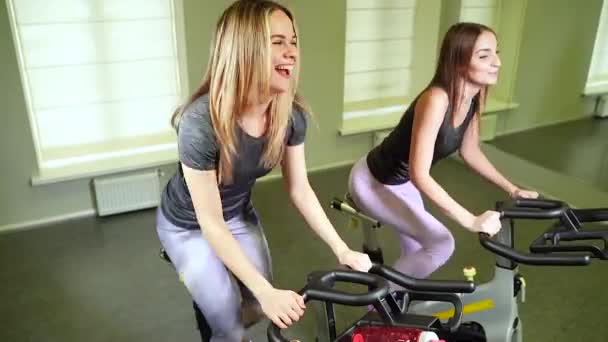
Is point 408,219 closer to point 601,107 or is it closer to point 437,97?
point 437,97

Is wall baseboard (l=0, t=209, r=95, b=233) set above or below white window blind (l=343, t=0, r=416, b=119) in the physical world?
below

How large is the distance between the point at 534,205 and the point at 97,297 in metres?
1.97

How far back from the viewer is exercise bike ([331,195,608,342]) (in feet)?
4.39

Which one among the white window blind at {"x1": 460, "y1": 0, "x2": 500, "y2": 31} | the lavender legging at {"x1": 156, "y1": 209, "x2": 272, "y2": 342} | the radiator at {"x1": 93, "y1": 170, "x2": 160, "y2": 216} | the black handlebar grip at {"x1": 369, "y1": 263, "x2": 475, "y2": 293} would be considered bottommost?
the radiator at {"x1": 93, "y1": 170, "x2": 160, "y2": 216}

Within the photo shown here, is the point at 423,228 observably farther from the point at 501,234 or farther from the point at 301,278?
the point at 301,278

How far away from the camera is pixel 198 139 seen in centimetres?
133

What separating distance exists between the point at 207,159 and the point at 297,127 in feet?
1.00

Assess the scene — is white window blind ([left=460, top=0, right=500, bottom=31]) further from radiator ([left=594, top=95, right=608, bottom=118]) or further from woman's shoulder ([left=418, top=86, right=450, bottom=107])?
woman's shoulder ([left=418, top=86, right=450, bottom=107])

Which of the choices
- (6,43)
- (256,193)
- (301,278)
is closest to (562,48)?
(256,193)

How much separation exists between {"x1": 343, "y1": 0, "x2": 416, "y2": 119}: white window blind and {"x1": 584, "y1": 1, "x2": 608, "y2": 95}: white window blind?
1384mm

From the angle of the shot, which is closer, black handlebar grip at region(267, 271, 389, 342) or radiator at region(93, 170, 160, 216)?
black handlebar grip at region(267, 271, 389, 342)

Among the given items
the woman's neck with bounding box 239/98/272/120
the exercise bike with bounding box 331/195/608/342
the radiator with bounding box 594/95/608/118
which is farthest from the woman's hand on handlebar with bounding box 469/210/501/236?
the radiator with bounding box 594/95/608/118

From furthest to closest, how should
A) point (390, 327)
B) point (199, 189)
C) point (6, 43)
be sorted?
1. point (6, 43)
2. point (199, 189)
3. point (390, 327)

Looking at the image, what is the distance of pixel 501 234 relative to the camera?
151 centimetres
